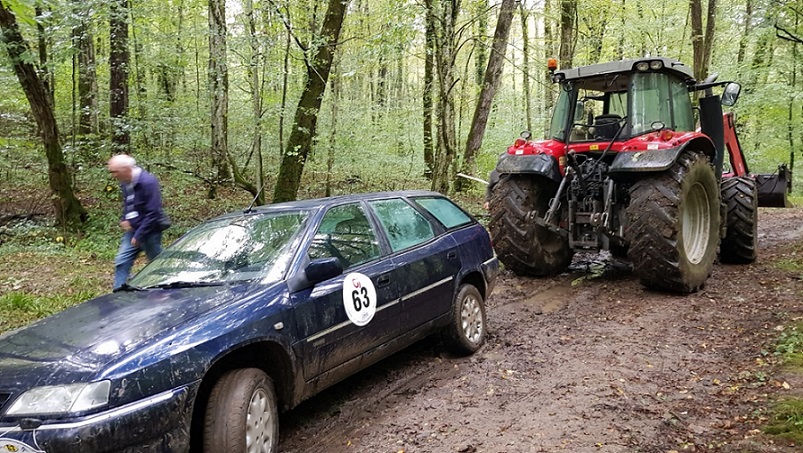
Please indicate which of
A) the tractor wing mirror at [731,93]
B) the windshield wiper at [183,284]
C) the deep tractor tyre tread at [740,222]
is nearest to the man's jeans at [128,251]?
the windshield wiper at [183,284]

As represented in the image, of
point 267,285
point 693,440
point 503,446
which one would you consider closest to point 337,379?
point 267,285

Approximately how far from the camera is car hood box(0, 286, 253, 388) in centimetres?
271

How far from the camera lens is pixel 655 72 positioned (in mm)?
7160

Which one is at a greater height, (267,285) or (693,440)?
(267,285)

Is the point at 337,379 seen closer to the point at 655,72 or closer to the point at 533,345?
the point at 533,345

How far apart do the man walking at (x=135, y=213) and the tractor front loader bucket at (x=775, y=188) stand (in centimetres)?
1095

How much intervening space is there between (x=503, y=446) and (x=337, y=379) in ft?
4.14

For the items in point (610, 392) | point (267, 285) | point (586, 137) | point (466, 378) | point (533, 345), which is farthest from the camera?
point (586, 137)

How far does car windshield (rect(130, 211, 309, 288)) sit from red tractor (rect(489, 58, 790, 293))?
4036mm

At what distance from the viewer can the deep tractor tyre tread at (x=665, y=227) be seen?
6.28 meters

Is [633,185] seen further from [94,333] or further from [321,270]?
[94,333]

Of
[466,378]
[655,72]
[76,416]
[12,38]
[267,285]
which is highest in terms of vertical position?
[12,38]

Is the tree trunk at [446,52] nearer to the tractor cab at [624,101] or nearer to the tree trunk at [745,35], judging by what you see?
the tractor cab at [624,101]

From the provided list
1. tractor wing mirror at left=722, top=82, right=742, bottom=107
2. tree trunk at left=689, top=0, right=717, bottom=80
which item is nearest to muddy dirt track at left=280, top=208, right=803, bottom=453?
tractor wing mirror at left=722, top=82, right=742, bottom=107
